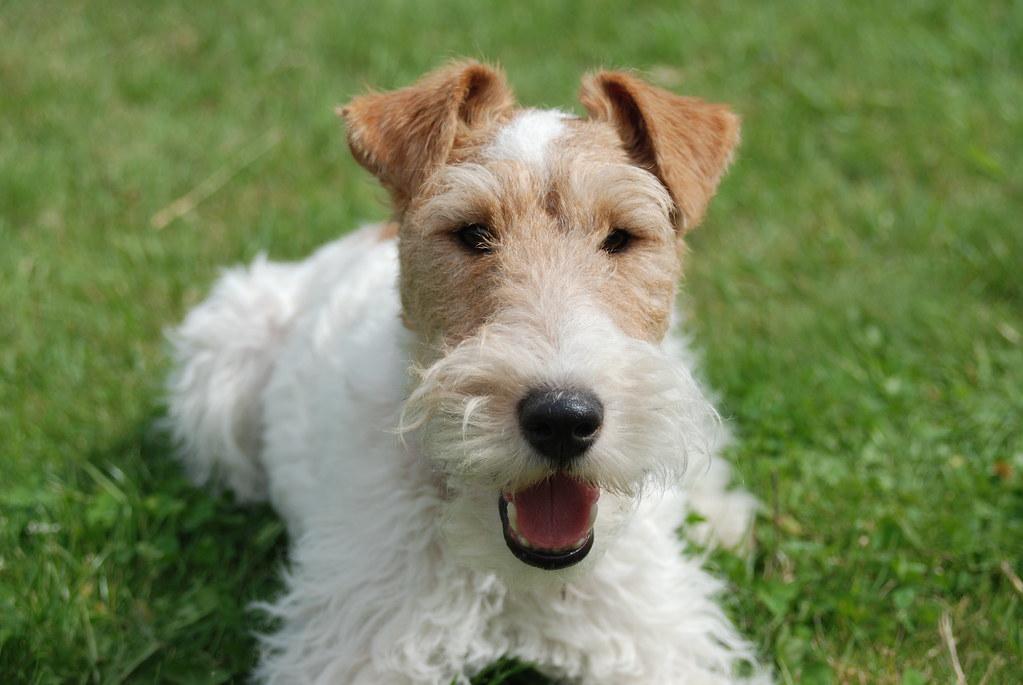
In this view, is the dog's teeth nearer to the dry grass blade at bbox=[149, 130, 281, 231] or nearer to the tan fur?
the tan fur

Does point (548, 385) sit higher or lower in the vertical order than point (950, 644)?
higher

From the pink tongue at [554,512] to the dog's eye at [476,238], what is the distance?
0.78 m

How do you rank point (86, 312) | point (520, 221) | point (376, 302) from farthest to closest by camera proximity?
point (86, 312) < point (376, 302) < point (520, 221)

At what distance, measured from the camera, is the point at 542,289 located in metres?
3.29

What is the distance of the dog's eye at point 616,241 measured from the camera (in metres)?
3.60

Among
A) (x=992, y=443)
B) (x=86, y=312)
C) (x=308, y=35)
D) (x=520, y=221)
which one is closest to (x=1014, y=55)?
(x=992, y=443)

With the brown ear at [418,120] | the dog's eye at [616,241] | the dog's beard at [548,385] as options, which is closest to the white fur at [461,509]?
the dog's beard at [548,385]

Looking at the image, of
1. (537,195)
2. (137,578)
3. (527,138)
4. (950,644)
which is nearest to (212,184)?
(137,578)

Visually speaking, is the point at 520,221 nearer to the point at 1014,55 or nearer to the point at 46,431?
the point at 46,431

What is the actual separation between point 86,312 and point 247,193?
1.61 m

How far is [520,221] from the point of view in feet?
11.4

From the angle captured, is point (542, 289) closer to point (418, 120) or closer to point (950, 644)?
point (418, 120)

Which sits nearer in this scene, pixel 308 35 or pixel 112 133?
pixel 112 133

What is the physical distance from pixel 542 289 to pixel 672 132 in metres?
0.90
